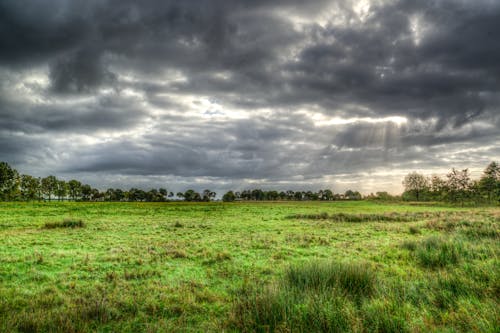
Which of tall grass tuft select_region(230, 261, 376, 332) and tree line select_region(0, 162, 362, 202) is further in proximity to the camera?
tree line select_region(0, 162, 362, 202)

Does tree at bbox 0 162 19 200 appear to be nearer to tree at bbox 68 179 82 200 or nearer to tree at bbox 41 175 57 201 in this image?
tree at bbox 41 175 57 201

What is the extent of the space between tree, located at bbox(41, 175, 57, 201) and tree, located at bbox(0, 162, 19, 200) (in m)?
38.7

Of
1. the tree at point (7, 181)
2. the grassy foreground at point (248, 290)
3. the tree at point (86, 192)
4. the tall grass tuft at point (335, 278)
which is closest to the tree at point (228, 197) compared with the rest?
the tree at point (86, 192)

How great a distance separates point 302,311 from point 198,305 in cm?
328

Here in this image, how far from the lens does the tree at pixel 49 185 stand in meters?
140

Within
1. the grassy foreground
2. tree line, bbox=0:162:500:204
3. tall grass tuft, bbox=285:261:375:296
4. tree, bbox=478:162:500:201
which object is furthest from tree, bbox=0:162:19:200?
tree, bbox=478:162:500:201

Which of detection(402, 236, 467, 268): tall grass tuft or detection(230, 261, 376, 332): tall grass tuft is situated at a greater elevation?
detection(230, 261, 376, 332): tall grass tuft

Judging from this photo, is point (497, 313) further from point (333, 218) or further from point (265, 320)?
point (333, 218)

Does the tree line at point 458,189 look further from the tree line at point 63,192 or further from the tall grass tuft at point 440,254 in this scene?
the tall grass tuft at point 440,254

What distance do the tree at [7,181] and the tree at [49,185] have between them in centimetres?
3868

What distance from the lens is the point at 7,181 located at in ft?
326

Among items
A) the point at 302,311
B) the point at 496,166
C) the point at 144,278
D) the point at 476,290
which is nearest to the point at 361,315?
the point at 302,311

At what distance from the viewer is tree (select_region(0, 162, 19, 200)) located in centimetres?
9688

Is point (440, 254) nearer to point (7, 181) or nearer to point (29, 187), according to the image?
point (7, 181)
